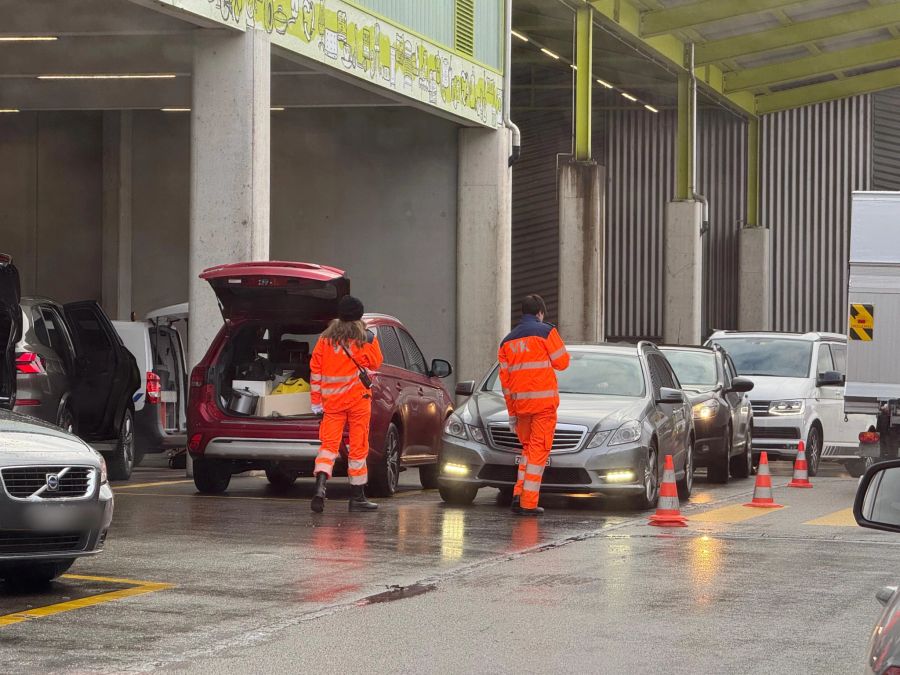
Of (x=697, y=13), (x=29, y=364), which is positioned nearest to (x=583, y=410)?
(x=29, y=364)

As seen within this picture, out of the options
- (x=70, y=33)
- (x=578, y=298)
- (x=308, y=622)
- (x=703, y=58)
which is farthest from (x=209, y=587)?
(x=703, y=58)

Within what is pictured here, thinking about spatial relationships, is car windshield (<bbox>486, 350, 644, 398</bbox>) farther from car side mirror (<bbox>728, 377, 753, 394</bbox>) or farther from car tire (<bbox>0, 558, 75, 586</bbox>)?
car tire (<bbox>0, 558, 75, 586</bbox>)

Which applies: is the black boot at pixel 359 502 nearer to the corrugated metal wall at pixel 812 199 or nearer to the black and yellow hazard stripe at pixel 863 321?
the black and yellow hazard stripe at pixel 863 321

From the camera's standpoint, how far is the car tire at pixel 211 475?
49.5 feet

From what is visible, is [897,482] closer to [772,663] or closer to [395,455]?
[772,663]

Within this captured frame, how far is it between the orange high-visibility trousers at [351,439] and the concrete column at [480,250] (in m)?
12.3

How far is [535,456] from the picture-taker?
13.1 metres

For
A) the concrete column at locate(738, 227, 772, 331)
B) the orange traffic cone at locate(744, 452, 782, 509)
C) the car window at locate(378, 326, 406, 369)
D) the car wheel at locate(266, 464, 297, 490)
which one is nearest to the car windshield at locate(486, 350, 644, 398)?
the car window at locate(378, 326, 406, 369)

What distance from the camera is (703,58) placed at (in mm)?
35969

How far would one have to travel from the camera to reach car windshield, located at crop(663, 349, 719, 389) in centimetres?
1959

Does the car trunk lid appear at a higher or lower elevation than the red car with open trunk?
higher

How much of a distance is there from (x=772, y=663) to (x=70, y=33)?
15431 mm

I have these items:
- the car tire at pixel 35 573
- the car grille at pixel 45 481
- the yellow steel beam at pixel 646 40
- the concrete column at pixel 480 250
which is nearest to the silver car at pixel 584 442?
the car tire at pixel 35 573

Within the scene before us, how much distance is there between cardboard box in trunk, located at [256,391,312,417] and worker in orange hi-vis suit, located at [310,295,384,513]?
1.28 metres
